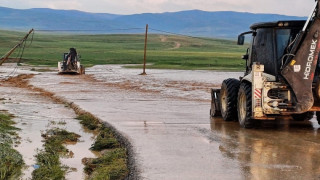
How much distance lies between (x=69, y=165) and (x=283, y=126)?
20.8ft

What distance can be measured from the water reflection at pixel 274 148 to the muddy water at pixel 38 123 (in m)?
2.88

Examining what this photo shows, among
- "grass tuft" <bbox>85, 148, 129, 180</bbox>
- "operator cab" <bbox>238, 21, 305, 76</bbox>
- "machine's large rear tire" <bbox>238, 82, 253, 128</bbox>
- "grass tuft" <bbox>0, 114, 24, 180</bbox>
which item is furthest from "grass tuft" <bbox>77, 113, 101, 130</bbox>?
"operator cab" <bbox>238, 21, 305, 76</bbox>

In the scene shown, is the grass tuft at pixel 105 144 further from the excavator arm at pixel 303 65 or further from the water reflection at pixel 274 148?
the excavator arm at pixel 303 65

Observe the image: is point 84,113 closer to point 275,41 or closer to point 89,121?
point 89,121

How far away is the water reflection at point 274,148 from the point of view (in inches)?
404

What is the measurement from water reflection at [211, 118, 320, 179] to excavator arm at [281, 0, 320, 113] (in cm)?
89

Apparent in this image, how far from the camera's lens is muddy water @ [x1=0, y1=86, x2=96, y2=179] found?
39.7 ft

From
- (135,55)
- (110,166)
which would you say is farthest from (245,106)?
(135,55)

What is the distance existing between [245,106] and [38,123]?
19.0ft

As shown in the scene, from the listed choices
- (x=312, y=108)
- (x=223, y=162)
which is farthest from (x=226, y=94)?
(x=223, y=162)

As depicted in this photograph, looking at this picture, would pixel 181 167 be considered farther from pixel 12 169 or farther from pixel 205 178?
pixel 12 169

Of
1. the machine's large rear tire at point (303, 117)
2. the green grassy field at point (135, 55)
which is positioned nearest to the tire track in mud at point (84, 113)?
the machine's large rear tire at point (303, 117)

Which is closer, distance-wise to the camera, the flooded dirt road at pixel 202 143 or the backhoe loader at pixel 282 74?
the flooded dirt road at pixel 202 143

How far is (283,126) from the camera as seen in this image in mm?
15930
